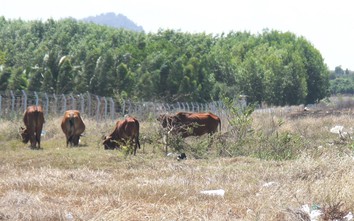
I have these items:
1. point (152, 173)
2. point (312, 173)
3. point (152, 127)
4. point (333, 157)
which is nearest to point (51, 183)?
point (152, 173)

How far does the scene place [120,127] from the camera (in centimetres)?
1894

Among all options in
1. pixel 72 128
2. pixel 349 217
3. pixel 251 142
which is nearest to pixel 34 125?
pixel 72 128

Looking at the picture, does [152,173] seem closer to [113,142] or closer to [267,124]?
[113,142]

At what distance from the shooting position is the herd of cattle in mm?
18219

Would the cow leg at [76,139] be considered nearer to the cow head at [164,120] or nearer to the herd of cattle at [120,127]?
the herd of cattle at [120,127]

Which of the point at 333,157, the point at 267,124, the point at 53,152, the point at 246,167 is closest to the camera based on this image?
the point at 333,157

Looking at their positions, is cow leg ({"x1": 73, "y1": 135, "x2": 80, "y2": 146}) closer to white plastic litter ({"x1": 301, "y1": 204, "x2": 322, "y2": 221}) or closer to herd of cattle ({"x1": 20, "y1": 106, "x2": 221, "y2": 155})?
herd of cattle ({"x1": 20, "y1": 106, "x2": 221, "y2": 155})

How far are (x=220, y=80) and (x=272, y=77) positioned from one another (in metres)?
5.30

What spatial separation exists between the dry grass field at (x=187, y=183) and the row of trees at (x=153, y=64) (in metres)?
11.5

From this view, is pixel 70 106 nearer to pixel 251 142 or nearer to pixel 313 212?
pixel 251 142

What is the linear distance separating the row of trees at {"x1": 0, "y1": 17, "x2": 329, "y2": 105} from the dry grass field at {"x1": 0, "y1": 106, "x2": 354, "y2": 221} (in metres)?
11.5

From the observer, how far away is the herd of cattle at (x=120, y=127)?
18219 millimetres

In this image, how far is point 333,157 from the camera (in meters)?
12.1

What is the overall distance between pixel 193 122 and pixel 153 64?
113 feet
